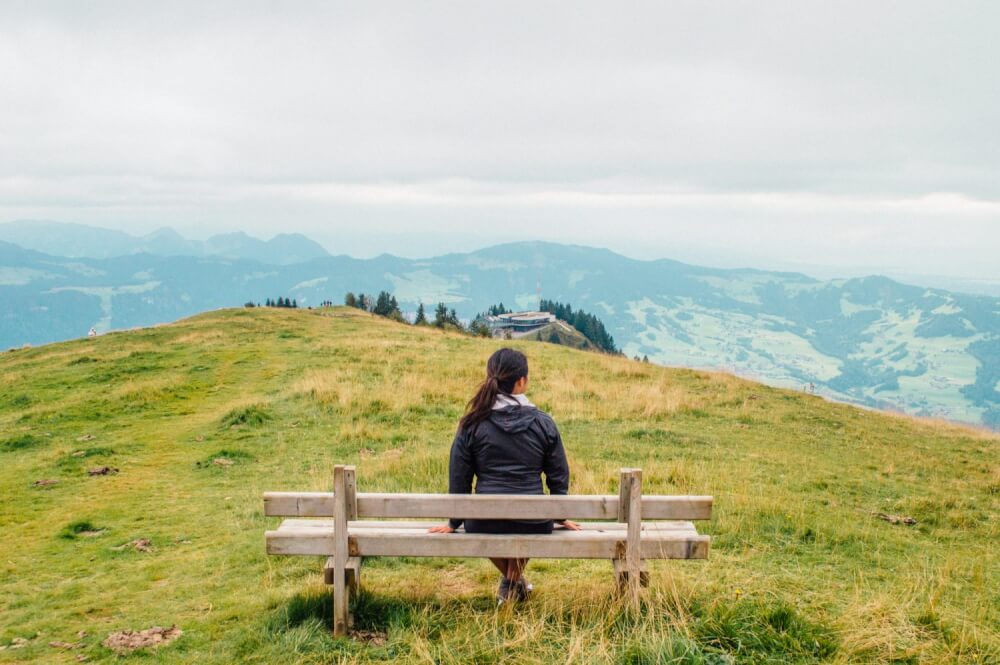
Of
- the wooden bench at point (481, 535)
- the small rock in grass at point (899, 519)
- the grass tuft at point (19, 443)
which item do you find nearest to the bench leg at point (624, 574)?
the wooden bench at point (481, 535)

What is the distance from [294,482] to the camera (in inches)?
472

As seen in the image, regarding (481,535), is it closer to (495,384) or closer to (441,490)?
(495,384)

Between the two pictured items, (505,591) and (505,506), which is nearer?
(505,506)

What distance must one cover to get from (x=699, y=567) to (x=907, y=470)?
916 centimetres

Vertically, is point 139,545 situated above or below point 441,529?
below

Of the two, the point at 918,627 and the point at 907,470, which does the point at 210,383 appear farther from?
the point at 918,627

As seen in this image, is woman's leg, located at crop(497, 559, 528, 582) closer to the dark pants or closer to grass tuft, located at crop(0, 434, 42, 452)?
the dark pants

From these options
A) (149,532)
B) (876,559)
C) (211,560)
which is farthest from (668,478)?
(149,532)

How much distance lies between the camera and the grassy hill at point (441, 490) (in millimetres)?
5559

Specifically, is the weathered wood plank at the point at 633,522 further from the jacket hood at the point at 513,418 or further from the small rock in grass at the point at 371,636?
the small rock in grass at the point at 371,636

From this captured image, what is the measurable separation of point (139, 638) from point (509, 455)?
379 cm

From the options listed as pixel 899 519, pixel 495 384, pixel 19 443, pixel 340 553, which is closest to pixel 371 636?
pixel 340 553

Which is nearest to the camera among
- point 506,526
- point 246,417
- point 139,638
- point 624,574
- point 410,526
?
point 506,526

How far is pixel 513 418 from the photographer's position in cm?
604
